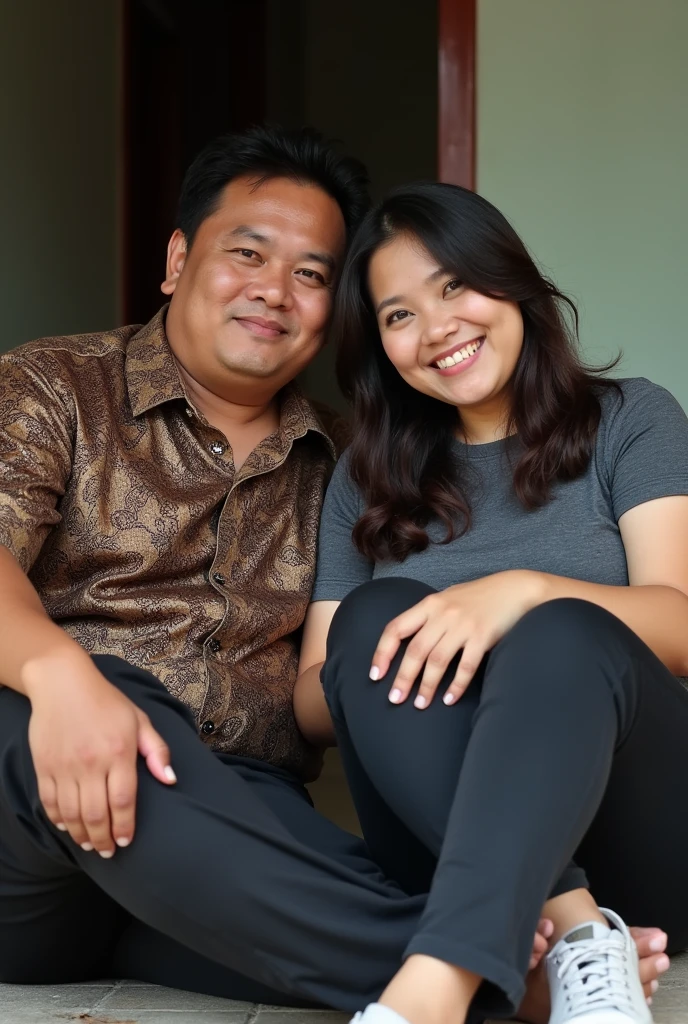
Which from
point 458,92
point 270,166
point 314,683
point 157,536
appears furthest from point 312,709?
point 458,92

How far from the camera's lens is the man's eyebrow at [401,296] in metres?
1.72

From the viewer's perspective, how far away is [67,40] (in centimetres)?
387

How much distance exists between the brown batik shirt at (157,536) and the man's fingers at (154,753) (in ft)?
1.40

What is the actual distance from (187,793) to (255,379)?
0.83 meters

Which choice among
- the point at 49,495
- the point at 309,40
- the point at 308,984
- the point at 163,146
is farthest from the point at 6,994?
the point at 309,40

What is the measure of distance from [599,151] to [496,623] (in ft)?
6.35

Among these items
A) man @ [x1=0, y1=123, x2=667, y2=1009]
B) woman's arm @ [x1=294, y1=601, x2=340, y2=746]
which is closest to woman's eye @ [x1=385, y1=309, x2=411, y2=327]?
man @ [x1=0, y1=123, x2=667, y2=1009]

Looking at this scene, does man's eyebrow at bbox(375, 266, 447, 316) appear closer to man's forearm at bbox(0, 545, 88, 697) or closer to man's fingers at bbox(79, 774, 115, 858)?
man's forearm at bbox(0, 545, 88, 697)

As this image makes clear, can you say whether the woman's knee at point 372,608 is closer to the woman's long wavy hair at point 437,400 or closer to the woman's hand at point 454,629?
the woman's hand at point 454,629

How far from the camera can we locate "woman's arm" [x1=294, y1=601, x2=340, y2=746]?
1.70 metres

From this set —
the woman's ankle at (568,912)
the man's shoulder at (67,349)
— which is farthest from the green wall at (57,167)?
the woman's ankle at (568,912)

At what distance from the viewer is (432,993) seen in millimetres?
1048

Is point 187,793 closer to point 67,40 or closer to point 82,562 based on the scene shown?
point 82,562

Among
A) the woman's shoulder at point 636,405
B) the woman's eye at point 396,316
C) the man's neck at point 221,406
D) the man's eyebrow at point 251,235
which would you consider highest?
the man's eyebrow at point 251,235
